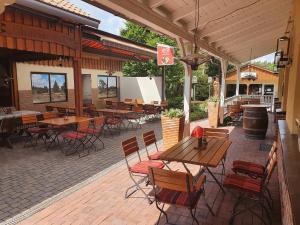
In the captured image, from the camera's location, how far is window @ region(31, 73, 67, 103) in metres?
10.6

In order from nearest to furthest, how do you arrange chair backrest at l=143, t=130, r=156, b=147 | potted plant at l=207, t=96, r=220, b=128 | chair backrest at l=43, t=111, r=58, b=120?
chair backrest at l=143, t=130, r=156, b=147, chair backrest at l=43, t=111, r=58, b=120, potted plant at l=207, t=96, r=220, b=128

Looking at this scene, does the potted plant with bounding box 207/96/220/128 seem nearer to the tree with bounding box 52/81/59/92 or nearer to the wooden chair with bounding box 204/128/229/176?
the wooden chair with bounding box 204/128/229/176

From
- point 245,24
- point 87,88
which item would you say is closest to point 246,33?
point 245,24

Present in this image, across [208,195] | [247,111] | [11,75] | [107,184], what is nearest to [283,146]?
[208,195]

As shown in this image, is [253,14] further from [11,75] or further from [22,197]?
[11,75]

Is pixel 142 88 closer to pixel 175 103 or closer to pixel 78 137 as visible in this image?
pixel 175 103

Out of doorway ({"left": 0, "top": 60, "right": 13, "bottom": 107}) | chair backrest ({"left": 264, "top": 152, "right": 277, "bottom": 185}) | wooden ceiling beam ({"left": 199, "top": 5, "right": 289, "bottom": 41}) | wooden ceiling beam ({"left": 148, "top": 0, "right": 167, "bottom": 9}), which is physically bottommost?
chair backrest ({"left": 264, "top": 152, "right": 277, "bottom": 185})

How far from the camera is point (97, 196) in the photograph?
393 cm

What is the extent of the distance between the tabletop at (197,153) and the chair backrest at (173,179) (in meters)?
0.59

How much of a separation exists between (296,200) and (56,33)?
24.0ft

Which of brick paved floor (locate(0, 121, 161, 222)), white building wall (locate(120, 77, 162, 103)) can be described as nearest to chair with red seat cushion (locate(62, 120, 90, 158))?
brick paved floor (locate(0, 121, 161, 222))

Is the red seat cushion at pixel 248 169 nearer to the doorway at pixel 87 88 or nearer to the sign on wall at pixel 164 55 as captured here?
the sign on wall at pixel 164 55

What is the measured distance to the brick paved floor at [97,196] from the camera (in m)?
3.29

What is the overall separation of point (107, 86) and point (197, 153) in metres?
12.3
